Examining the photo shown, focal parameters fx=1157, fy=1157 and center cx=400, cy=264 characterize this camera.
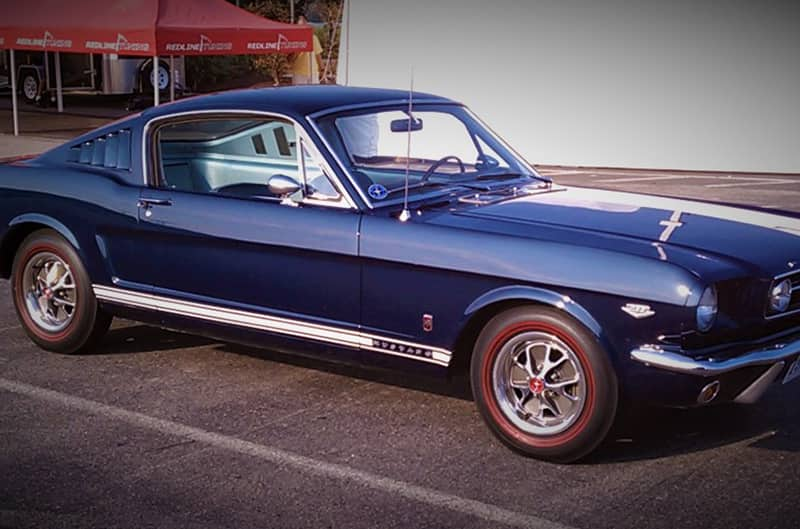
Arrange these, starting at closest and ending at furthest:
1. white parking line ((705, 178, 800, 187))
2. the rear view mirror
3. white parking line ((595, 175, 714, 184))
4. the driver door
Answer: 1. the driver door
2. the rear view mirror
3. white parking line ((705, 178, 800, 187))
4. white parking line ((595, 175, 714, 184))

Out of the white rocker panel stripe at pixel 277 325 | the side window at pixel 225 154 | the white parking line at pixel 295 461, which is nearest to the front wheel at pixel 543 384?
the white rocker panel stripe at pixel 277 325

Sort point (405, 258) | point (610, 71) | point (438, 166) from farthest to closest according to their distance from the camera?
point (610, 71), point (438, 166), point (405, 258)

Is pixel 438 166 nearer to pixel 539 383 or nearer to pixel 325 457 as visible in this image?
pixel 539 383

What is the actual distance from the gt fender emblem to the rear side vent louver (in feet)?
9.93

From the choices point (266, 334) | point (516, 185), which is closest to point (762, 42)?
point (516, 185)

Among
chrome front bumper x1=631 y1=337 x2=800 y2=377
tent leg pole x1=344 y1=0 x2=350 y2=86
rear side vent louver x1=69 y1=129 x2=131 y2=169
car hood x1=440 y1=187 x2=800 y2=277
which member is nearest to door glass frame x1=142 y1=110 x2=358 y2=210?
rear side vent louver x1=69 y1=129 x2=131 y2=169

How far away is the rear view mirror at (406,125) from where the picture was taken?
5988 millimetres

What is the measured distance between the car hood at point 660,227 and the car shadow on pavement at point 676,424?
0.71 m

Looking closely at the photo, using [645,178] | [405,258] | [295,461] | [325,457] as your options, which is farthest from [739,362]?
[645,178]

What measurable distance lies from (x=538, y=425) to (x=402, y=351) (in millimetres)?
728

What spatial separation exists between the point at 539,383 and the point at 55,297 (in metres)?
3.11

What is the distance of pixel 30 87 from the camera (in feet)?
95.5

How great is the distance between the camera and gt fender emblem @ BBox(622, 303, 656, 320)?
458 centimetres

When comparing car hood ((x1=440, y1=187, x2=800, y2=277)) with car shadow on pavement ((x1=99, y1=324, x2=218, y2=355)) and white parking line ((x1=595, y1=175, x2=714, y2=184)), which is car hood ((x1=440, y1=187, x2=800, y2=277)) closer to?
car shadow on pavement ((x1=99, y1=324, x2=218, y2=355))
